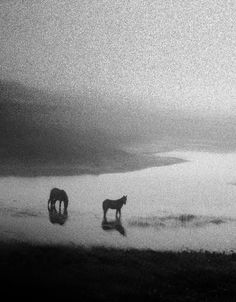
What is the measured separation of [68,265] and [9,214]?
2634 centimetres

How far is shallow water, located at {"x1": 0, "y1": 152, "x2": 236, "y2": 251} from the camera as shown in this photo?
148ft

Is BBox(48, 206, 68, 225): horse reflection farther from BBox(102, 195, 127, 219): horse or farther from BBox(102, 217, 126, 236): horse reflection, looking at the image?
BBox(102, 195, 127, 219): horse

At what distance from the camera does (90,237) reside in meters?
43.6

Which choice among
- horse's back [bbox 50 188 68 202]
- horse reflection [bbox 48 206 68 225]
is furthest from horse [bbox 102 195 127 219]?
horse's back [bbox 50 188 68 202]

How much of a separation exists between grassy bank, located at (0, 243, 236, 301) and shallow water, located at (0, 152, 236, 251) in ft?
21.3

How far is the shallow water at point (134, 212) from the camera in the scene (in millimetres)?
45250

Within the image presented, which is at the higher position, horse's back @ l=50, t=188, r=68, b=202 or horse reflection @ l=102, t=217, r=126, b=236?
horse's back @ l=50, t=188, r=68, b=202

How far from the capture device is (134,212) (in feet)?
195

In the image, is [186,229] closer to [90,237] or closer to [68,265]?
[90,237]

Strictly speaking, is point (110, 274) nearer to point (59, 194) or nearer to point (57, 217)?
point (57, 217)

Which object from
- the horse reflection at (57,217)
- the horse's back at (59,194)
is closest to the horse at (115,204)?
the horse reflection at (57,217)

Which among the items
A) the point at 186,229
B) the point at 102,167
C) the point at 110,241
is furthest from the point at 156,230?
the point at 102,167

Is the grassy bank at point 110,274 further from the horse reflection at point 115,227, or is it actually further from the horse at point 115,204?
the horse at point 115,204

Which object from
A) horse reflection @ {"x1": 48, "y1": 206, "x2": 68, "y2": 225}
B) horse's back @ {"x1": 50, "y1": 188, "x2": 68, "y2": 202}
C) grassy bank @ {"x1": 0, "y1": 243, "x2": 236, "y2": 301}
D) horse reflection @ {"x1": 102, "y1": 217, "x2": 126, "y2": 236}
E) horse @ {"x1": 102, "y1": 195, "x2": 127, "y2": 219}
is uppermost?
→ horse's back @ {"x1": 50, "y1": 188, "x2": 68, "y2": 202}
